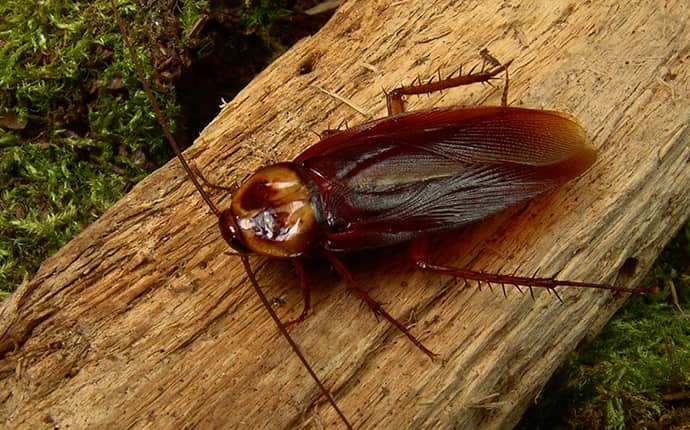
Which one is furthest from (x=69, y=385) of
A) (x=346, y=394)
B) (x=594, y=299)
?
(x=594, y=299)

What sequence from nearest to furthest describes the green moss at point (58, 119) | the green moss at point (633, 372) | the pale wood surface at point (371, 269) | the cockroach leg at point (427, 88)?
1. the pale wood surface at point (371, 269)
2. the cockroach leg at point (427, 88)
3. the green moss at point (633, 372)
4. the green moss at point (58, 119)

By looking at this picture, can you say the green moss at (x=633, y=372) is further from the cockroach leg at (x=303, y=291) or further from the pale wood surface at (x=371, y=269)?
the cockroach leg at (x=303, y=291)

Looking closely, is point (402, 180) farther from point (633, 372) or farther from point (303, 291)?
point (633, 372)

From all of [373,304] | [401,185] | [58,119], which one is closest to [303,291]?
[373,304]

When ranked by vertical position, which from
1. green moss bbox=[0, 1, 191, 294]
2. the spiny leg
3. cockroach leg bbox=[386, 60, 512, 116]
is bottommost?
the spiny leg

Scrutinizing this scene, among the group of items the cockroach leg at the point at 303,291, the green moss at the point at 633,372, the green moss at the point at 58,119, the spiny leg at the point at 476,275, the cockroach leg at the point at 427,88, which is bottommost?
the green moss at the point at 633,372

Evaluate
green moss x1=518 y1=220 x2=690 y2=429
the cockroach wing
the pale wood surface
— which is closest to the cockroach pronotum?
the cockroach wing

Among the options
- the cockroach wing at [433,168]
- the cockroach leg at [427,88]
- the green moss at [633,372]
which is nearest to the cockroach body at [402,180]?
the cockroach wing at [433,168]

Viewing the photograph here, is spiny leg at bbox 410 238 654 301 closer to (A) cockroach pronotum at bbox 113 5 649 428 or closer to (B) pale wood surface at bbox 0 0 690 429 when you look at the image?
(A) cockroach pronotum at bbox 113 5 649 428
